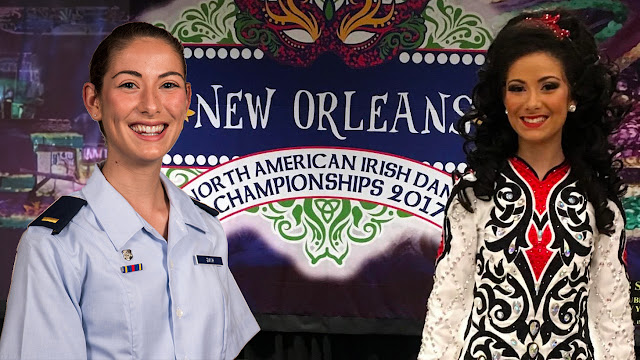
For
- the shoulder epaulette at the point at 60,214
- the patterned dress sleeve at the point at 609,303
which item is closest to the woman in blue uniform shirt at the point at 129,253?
the shoulder epaulette at the point at 60,214

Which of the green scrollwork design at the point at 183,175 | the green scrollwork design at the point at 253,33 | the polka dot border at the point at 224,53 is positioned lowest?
A: the green scrollwork design at the point at 183,175

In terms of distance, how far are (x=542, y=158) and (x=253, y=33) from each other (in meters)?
1.92

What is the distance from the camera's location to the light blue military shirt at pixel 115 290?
1.39 metres

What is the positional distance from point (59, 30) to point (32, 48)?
15cm

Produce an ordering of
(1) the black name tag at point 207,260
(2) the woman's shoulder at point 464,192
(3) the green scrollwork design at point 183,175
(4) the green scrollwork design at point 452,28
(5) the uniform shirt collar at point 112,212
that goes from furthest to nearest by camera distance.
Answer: (3) the green scrollwork design at point 183,175
(4) the green scrollwork design at point 452,28
(2) the woman's shoulder at point 464,192
(1) the black name tag at point 207,260
(5) the uniform shirt collar at point 112,212

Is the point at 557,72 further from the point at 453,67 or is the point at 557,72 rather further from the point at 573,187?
the point at 453,67

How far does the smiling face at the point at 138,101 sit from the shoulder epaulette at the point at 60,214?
0.13 m

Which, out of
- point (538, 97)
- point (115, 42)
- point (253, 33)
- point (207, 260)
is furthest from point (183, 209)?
point (253, 33)

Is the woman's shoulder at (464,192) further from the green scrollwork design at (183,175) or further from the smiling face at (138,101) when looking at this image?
the green scrollwork design at (183,175)

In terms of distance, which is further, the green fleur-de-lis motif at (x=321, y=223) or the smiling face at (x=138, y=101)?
the green fleur-de-lis motif at (x=321, y=223)

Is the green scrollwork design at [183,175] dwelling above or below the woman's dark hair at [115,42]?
below

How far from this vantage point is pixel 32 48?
3.88 meters

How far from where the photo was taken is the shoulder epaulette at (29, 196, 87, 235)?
4.65 ft

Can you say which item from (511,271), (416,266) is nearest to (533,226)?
(511,271)
